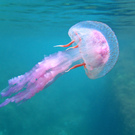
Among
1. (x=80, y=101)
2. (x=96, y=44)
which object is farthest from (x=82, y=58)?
(x=80, y=101)

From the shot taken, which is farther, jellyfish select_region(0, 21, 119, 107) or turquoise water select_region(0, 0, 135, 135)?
turquoise water select_region(0, 0, 135, 135)

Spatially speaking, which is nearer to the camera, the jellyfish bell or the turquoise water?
the jellyfish bell

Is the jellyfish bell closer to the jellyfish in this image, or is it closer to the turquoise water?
the jellyfish

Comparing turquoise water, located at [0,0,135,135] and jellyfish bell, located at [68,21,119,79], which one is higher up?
turquoise water, located at [0,0,135,135]

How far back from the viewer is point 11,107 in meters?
11.4

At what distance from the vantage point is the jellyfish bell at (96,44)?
3009 mm

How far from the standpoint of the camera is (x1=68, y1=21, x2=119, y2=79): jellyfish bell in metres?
3.01

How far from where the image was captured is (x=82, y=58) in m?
3.37

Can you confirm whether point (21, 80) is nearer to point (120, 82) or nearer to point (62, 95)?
point (120, 82)

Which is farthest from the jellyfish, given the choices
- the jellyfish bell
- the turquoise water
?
the turquoise water

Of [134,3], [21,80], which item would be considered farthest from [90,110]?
[21,80]

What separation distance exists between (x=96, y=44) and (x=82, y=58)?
54cm

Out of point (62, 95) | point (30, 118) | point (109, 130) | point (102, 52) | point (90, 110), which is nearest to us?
point (102, 52)

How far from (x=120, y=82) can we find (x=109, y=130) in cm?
367
